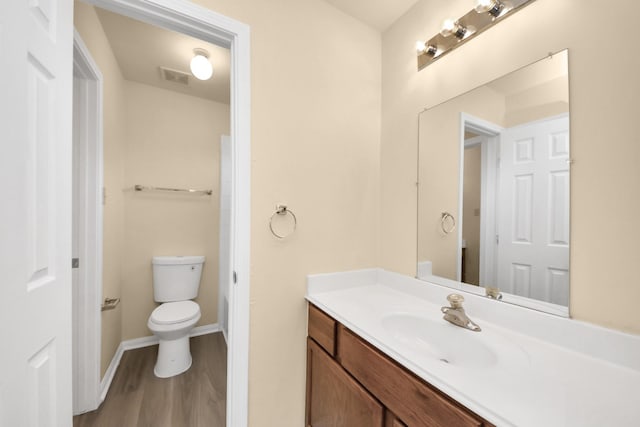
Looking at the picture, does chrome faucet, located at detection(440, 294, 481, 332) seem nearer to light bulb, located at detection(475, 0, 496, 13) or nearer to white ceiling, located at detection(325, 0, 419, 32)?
light bulb, located at detection(475, 0, 496, 13)

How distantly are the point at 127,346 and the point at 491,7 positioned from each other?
345cm

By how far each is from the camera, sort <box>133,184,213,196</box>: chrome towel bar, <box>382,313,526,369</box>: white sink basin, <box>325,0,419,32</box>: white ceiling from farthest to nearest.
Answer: <box>133,184,213,196</box>: chrome towel bar < <box>325,0,419,32</box>: white ceiling < <box>382,313,526,369</box>: white sink basin

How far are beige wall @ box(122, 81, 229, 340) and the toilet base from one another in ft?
1.99

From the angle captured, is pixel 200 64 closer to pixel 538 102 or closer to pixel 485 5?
pixel 485 5

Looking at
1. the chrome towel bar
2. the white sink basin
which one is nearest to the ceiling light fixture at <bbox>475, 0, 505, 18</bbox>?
the white sink basin

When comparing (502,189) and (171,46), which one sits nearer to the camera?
(502,189)

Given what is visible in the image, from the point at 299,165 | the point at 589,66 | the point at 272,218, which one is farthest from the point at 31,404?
the point at 589,66

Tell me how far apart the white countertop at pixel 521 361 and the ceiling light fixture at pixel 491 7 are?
1.18m

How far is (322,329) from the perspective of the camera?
3.86ft

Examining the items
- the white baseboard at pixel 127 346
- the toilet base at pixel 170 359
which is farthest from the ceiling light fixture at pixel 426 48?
the white baseboard at pixel 127 346

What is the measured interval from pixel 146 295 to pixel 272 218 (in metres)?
1.96

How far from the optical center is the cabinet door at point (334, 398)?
2.90 ft

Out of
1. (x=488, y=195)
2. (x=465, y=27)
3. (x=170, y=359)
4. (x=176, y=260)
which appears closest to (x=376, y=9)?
(x=465, y=27)

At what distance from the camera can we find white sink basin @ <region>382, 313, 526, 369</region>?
83 cm
